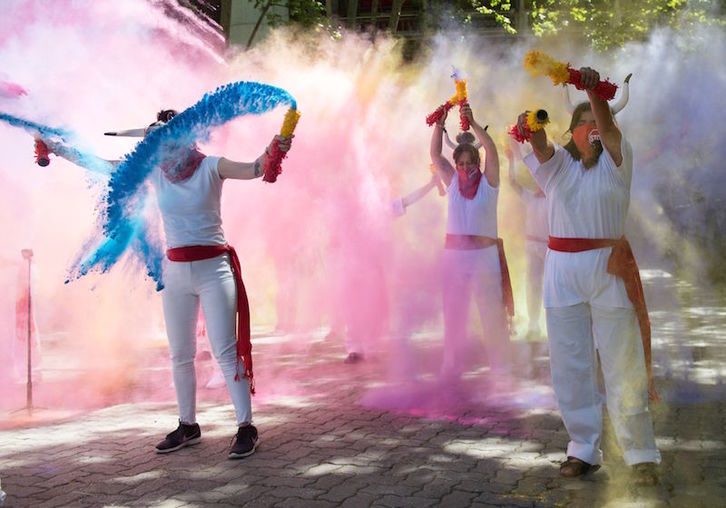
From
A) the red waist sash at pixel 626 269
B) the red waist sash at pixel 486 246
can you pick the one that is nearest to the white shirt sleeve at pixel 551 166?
the red waist sash at pixel 626 269

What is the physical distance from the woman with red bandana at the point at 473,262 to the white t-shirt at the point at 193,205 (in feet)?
7.92

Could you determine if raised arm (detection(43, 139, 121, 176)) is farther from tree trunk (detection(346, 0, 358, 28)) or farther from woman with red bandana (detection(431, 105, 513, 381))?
tree trunk (detection(346, 0, 358, 28))

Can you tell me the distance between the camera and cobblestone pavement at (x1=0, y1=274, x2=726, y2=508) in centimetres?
440

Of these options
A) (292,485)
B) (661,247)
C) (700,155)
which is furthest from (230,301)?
(661,247)

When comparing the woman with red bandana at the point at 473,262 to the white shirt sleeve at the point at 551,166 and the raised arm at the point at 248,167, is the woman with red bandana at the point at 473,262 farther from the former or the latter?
the white shirt sleeve at the point at 551,166

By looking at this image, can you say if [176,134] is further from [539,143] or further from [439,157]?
[439,157]

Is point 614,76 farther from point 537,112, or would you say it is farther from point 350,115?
point 537,112

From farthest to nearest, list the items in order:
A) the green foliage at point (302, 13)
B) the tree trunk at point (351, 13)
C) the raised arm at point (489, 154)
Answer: the tree trunk at point (351, 13), the green foliage at point (302, 13), the raised arm at point (489, 154)

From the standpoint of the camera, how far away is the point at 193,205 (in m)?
5.39

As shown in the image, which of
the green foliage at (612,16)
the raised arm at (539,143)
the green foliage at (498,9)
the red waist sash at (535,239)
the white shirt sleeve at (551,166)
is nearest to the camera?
the raised arm at (539,143)

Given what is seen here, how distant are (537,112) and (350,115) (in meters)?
4.75

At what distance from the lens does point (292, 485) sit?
462cm

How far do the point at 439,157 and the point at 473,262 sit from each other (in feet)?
2.98

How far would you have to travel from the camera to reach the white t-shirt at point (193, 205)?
5402 millimetres
